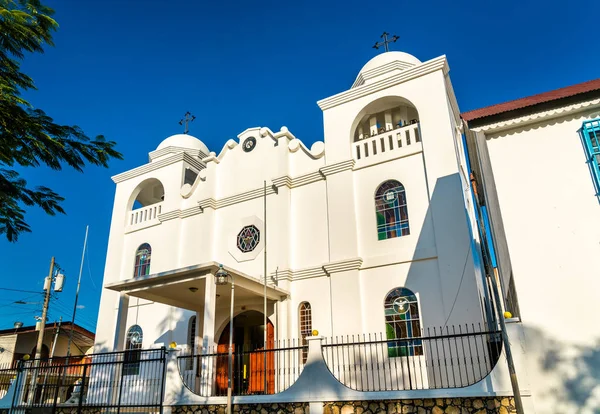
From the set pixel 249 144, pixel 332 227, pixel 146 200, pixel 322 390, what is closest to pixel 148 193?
pixel 146 200

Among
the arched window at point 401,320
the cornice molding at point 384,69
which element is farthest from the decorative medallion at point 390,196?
the cornice molding at point 384,69

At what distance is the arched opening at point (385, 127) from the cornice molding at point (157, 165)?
7195mm

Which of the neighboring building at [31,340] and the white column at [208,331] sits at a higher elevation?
the neighboring building at [31,340]

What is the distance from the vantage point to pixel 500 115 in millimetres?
8742

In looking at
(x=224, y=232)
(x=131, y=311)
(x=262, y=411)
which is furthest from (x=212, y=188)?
(x=262, y=411)

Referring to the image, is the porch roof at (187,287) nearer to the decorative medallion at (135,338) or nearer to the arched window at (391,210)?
the decorative medallion at (135,338)

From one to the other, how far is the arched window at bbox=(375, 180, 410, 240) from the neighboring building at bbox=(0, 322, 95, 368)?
17.4 meters

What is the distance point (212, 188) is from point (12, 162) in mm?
7100

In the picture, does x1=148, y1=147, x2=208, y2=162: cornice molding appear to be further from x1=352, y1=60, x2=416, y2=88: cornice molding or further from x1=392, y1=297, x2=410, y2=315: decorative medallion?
x1=392, y1=297, x2=410, y2=315: decorative medallion

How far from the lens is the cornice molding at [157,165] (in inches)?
730

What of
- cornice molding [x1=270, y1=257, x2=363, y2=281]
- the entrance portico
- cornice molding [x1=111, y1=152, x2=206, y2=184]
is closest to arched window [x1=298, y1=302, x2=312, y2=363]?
the entrance portico

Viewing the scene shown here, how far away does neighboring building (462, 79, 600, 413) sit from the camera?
284 inches

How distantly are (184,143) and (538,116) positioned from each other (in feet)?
50.0

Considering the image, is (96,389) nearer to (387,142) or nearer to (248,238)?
(248,238)
